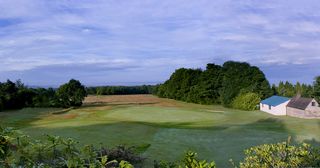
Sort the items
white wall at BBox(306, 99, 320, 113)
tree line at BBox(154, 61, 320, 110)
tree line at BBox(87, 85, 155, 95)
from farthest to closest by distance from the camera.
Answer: tree line at BBox(87, 85, 155, 95) < tree line at BBox(154, 61, 320, 110) < white wall at BBox(306, 99, 320, 113)

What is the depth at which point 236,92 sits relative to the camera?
2810 inches

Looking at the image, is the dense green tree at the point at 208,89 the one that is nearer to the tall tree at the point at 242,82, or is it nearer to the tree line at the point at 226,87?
the tree line at the point at 226,87

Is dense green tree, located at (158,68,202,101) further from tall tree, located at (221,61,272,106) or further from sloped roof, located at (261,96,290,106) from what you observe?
sloped roof, located at (261,96,290,106)

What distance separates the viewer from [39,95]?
5722cm

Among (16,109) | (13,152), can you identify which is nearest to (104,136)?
(13,152)

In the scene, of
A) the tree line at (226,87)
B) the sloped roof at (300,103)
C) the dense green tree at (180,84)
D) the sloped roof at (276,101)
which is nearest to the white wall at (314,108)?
the sloped roof at (300,103)

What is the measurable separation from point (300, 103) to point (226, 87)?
23.7 meters

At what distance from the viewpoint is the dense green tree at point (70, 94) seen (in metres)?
57.9

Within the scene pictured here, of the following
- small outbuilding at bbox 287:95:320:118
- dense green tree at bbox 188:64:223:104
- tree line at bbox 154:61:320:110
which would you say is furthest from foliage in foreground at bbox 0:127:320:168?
dense green tree at bbox 188:64:223:104

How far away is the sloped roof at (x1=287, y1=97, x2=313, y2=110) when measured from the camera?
163 feet

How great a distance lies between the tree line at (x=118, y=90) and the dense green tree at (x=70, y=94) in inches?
1277

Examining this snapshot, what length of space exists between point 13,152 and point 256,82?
228 feet

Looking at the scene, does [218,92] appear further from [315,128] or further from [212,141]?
[212,141]

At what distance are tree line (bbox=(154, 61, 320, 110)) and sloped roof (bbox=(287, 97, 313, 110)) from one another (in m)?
7.65
